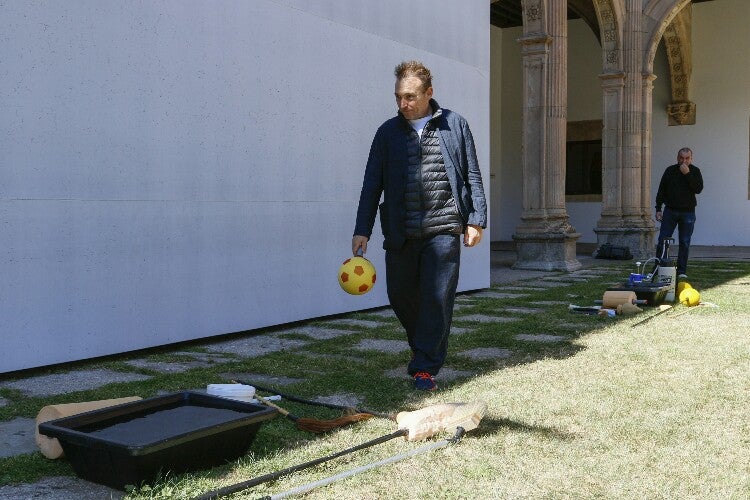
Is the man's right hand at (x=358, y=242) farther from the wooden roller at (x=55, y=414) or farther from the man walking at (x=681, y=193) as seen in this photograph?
the man walking at (x=681, y=193)

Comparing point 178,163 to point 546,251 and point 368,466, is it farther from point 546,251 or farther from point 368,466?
point 546,251

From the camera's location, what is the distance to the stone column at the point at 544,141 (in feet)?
40.6

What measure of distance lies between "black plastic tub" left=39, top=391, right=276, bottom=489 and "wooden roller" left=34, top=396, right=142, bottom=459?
0.45 ft

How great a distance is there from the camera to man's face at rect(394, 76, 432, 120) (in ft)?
13.9

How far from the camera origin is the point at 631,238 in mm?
15875

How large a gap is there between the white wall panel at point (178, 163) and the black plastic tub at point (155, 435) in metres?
1.85

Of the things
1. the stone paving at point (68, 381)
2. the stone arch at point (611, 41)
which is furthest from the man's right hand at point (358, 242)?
the stone arch at point (611, 41)

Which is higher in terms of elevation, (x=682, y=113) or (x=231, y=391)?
(x=682, y=113)

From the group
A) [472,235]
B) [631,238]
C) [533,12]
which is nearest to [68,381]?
[472,235]

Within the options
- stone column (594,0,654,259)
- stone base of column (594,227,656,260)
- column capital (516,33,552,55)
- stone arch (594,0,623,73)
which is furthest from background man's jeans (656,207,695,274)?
stone arch (594,0,623,73)

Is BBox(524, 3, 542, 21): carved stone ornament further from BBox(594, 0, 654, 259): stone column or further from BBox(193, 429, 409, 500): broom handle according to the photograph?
BBox(193, 429, 409, 500): broom handle

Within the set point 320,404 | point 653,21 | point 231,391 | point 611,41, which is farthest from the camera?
point 653,21

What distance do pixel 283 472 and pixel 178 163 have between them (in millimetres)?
3183

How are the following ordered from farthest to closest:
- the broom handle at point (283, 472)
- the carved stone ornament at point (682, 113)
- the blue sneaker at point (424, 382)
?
the carved stone ornament at point (682, 113)
the blue sneaker at point (424, 382)
the broom handle at point (283, 472)
